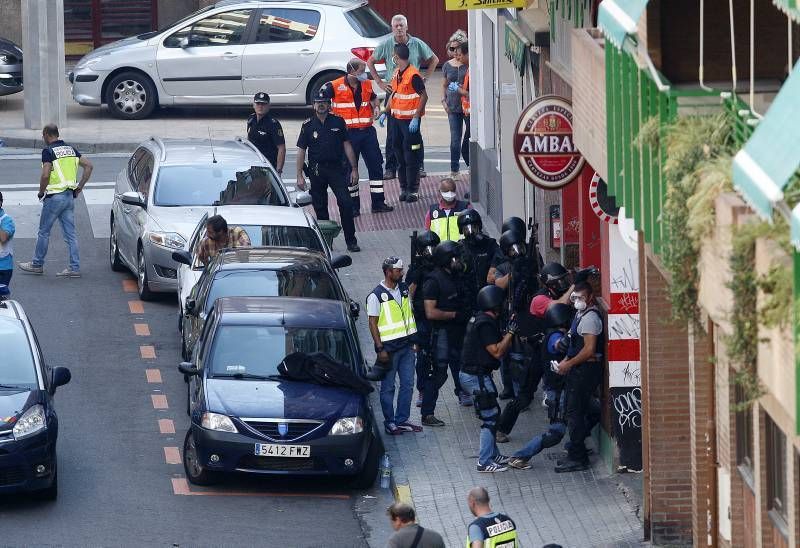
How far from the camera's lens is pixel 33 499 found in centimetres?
1513

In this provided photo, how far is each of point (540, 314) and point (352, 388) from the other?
1.95 metres

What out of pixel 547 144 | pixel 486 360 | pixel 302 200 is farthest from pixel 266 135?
pixel 486 360

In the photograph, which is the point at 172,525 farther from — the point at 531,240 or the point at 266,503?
the point at 531,240

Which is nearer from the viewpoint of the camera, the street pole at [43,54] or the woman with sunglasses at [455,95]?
the woman with sunglasses at [455,95]

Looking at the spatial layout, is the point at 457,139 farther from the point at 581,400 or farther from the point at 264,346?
the point at 581,400

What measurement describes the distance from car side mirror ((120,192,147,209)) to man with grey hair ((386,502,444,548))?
9.77 metres

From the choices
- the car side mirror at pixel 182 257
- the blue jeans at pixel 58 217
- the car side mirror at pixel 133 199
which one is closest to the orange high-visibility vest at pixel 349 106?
the car side mirror at pixel 133 199

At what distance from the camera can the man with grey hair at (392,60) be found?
1011 inches

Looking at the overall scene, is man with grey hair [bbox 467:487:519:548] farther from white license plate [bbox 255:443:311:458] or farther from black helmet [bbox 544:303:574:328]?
black helmet [bbox 544:303:574:328]

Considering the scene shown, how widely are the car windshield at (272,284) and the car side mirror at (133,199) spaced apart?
3.34 metres

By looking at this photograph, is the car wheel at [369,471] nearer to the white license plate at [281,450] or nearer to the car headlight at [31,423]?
the white license plate at [281,450]

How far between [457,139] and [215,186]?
6.24 metres

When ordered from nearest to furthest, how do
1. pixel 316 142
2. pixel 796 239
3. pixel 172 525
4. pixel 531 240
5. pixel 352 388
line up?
pixel 796 239 → pixel 172 525 → pixel 352 388 → pixel 531 240 → pixel 316 142

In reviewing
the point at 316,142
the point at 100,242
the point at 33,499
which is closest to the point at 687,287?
the point at 33,499
